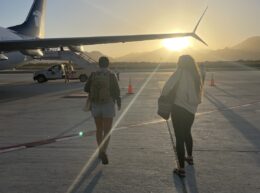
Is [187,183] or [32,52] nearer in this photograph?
[187,183]

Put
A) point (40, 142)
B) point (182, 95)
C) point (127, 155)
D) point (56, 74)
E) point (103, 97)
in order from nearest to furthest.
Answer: point (182, 95) → point (103, 97) → point (127, 155) → point (40, 142) → point (56, 74)

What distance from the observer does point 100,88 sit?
821 cm

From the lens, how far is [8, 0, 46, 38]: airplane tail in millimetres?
36062

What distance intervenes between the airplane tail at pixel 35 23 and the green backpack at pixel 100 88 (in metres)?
28.7

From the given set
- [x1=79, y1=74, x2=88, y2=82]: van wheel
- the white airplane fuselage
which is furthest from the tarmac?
[x1=79, y1=74, x2=88, y2=82]: van wheel

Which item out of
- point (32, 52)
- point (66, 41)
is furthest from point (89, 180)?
point (32, 52)

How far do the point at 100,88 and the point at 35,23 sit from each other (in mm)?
30989

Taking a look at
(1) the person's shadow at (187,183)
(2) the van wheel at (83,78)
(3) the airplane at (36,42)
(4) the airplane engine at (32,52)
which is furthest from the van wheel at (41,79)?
(1) the person's shadow at (187,183)

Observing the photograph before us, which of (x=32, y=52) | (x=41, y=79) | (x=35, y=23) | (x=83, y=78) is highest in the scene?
(x=35, y=23)

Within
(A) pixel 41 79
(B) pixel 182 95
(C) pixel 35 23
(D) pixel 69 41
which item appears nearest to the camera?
(B) pixel 182 95

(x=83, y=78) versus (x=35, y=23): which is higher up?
(x=35, y=23)

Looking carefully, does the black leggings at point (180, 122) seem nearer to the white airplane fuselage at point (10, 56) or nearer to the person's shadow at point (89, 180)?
the person's shadow at point (89, 180)

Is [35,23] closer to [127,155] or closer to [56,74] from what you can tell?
[56,74]

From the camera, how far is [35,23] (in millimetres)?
37656
